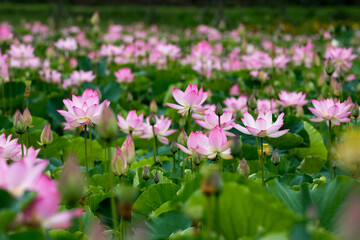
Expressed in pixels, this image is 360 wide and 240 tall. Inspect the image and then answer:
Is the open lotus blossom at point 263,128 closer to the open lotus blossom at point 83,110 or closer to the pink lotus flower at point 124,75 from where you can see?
the open lotus blossom at point 83,110

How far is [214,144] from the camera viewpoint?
35.2 inches

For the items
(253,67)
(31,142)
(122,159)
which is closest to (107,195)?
(122,159)

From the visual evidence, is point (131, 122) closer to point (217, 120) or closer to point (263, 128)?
point (217, 120)

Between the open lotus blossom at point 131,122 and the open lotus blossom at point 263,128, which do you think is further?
the open lotus blossom at point 131,122

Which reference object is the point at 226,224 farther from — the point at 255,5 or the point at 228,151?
the point at 255,5

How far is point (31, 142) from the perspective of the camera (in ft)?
4.88

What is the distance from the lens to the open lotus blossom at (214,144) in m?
0.88

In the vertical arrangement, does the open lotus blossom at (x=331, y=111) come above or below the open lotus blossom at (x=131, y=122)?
above

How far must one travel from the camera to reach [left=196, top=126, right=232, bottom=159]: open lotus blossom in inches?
34.8

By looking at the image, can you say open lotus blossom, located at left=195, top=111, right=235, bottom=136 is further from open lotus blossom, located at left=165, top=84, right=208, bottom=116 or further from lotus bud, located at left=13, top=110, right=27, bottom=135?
lotus bud, located at left=13, top=110, right=27, bottom=135

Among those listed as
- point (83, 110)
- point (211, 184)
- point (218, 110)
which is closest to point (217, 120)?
point (218, 110)

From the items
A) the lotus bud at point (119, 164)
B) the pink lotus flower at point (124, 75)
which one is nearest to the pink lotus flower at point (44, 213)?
the lotus bud at point (119, 164)

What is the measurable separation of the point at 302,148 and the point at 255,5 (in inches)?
633

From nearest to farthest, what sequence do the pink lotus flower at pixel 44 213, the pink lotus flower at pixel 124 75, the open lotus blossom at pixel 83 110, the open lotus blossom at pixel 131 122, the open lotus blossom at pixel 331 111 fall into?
the pink lotus flower at pixel 44 213
the open lotus blossom at pixel 83 110
the open lotus blossom at pixel 331 111
the open lotus blossom at pixel 131 122
the pink lotus flower at pixel 124 75
